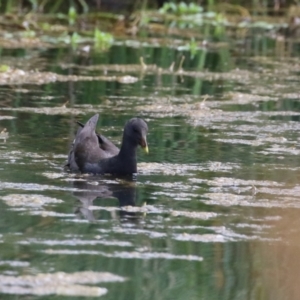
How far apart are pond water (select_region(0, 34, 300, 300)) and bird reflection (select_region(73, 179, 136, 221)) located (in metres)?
0.01

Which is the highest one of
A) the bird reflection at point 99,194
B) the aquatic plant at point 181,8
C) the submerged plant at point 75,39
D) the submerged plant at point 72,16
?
the aquatic plant at point 181,8

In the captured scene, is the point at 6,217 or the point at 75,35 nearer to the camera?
the point at 6,217

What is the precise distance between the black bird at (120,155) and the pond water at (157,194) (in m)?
0.12

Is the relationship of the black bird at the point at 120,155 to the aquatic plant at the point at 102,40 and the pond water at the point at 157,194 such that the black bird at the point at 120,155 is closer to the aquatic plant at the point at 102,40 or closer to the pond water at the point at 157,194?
the pond water at the point at 157,194

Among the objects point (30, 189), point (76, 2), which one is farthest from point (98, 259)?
point (76, 2)

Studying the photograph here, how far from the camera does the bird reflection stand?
6930mm

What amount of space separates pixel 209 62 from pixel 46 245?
11.0m

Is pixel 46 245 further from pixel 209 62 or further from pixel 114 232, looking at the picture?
pixel 209 62

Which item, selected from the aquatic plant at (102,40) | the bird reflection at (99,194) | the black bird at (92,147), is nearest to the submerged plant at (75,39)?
the aquatic plant at (102,40)

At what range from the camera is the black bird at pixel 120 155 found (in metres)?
8.27

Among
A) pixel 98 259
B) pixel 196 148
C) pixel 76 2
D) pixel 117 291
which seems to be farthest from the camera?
pixel 76 2

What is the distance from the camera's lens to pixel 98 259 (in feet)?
18.9

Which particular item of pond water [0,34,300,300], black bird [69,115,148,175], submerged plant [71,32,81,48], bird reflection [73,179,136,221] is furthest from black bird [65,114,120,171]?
submerged plant [71,32,81,48]

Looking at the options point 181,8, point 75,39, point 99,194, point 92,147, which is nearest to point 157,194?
point 99,194
